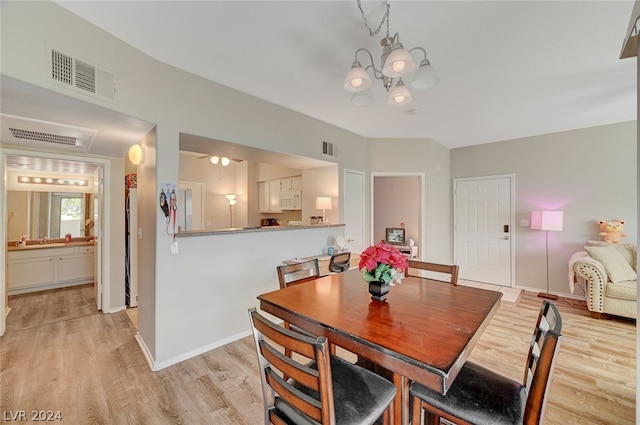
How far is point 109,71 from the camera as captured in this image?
6.51ft

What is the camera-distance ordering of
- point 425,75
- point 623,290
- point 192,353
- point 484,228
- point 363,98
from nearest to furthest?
1. point 425,75
2. point 363,98
3. point 192,353
4. point 623,290
5. point 484,228

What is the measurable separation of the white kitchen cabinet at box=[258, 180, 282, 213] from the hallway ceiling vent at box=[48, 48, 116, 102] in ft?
12.7

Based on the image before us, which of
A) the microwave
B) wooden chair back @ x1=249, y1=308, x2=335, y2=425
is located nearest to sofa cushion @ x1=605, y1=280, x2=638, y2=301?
wooden chair back @ x1=249, y1=308, x2=335, y2=425

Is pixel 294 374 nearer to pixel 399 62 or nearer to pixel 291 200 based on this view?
pixel 399 62

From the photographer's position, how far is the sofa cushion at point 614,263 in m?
3.26

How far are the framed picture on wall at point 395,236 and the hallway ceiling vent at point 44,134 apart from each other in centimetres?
540

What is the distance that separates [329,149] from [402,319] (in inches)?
116

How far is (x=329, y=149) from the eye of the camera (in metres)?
3.88

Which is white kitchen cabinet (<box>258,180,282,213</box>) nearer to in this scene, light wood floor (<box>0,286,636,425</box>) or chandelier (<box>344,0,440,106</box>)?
light wood floor (<box>0,286,636,425</box>)

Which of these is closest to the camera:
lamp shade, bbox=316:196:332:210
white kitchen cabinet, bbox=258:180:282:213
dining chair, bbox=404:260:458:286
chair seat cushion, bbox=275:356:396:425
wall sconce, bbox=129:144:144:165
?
chair seat cushion, bbox=275:356:396:425

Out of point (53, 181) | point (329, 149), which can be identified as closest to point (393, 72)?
point (329, 149)

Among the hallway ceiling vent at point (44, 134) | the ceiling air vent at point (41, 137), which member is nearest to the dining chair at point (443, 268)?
the hallway ceiling vent at point (44, 134)

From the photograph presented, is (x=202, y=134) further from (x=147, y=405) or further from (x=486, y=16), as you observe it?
(x=486, y=16)

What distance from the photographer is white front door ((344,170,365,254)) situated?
4.26 meters
